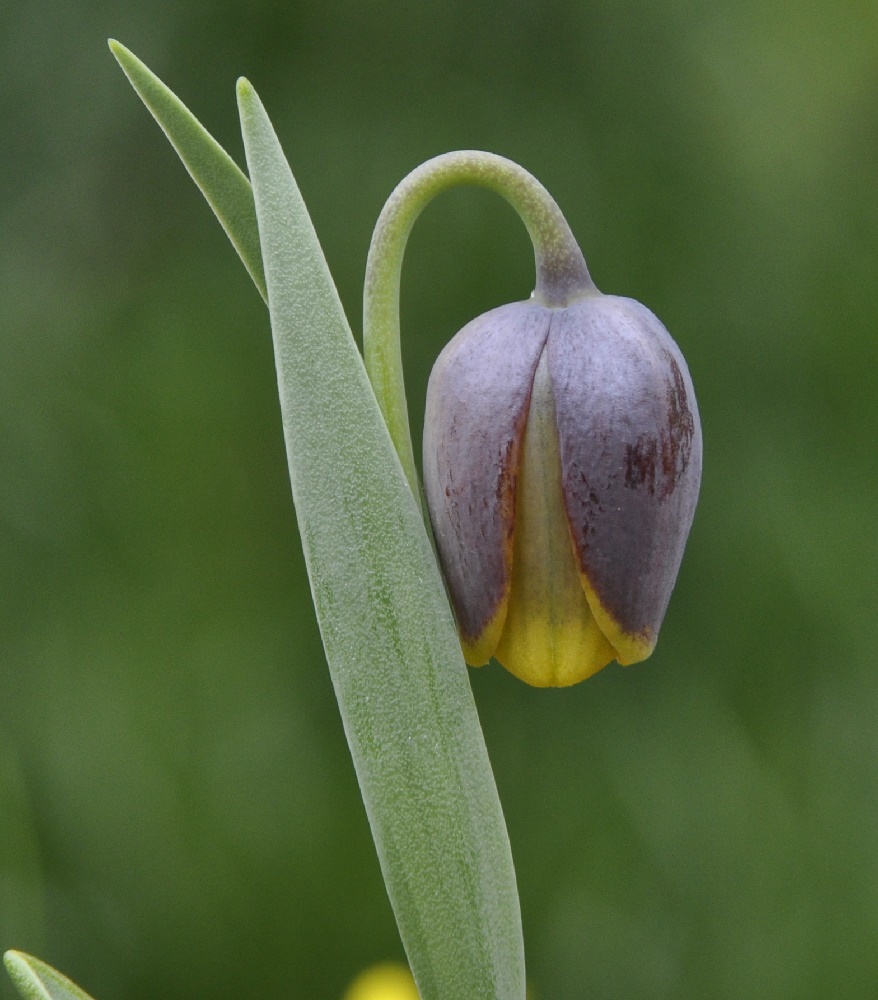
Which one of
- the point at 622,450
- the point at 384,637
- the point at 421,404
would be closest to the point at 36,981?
the point at 384,637

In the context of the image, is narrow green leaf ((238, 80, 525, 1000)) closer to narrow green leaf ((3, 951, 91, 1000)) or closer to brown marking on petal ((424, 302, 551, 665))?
brown marking on petal ((424, 302, 551, 665))

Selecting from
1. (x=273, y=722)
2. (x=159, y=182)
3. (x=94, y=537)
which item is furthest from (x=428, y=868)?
(x=159, y=182)

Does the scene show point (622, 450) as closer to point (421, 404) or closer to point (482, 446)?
point (482, 446)

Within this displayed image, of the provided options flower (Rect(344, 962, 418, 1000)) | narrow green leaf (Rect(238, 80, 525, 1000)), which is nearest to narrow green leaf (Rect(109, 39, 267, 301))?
narrow green leaf (Rect(238, 80, 525, 1000))

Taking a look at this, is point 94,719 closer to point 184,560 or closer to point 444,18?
point 184,560

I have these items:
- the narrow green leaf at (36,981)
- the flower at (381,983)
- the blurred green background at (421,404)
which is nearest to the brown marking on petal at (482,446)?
the narrow green leaf at (36,981)

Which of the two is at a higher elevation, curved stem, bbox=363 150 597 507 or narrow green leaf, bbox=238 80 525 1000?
curved stem, bbox=363 150 597 507
